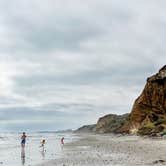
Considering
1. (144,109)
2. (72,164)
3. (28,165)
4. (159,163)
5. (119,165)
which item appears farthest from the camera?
(144,109)

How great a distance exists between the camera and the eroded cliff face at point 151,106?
9833 cm

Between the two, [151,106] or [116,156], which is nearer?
[116,156]

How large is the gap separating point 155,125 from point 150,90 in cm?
1890

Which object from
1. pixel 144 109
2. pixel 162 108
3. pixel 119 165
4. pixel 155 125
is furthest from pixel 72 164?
pixel 144 109

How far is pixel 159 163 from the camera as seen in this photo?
84.9 ft

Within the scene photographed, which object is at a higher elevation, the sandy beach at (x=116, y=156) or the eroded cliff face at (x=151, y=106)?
the eroded cliff face at (x=151, y=106)

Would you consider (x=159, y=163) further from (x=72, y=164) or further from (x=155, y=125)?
(x=155, y=125)

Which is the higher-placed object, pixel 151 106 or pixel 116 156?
pixel 151 106

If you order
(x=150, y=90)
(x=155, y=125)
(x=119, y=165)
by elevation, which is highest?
(x=150, y=90)

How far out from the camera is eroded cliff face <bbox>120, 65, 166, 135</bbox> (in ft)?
323

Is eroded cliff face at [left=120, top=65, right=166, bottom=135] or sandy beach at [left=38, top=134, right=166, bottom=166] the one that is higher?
eroded cliff face at [left=120, top=65, right=166, bottom=135]

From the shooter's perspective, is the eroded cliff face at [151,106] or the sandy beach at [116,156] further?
the eroded cliff face at [151,106]

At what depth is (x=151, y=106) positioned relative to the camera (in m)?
106

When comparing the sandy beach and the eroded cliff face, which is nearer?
the sandy beach
